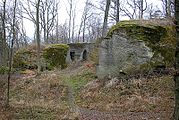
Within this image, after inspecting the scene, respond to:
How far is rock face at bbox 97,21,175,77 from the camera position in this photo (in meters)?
16.8

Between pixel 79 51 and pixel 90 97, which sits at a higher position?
pixel 79 51

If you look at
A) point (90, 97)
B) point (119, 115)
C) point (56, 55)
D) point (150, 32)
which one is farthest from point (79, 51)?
point (119, 115)

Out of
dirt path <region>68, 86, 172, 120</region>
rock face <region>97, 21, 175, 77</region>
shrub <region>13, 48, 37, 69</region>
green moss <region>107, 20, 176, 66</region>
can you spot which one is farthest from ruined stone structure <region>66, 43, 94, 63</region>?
dirt path <region>68, 86, 172, 120</region>

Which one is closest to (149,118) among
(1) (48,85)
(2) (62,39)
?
(1) (48,85)

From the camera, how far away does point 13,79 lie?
24.8 meters

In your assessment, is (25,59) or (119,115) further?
(25,59)

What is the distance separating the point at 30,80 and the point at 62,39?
1900 inches

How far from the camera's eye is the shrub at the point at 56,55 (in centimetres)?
3061

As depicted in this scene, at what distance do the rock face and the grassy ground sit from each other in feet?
3.40

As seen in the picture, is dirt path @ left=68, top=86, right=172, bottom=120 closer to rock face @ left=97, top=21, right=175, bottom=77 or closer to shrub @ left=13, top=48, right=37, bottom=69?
rock face @ left=97, top=21, right=175, bottom=77

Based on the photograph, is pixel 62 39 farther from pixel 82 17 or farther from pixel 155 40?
pixel 155 40

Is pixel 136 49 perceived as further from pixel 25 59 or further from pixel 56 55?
pixel 25 59

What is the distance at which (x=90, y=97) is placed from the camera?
1603 centimetres

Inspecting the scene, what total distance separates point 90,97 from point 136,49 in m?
3.69
